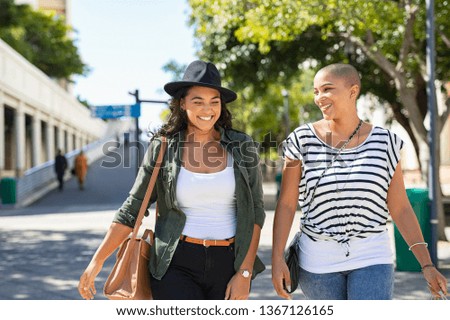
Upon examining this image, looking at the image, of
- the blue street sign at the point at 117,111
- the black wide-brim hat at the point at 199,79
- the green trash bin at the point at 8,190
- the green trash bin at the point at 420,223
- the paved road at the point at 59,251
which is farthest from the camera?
the green trash bin at the point at 8,190

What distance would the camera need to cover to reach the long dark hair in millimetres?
3305

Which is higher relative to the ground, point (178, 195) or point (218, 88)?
point (218, 88)

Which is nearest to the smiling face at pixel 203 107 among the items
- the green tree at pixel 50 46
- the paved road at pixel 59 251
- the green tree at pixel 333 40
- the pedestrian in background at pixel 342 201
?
the pedestrian in background at pixel 342 201

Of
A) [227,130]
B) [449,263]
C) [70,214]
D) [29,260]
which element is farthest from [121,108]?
[227,130]

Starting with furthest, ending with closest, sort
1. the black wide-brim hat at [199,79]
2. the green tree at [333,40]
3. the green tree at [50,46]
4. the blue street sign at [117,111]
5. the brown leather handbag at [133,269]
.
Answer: the green tree at [50,46] → the blue street sign at [117,111] → the green tree at [333,40] → the black wide-brim hat at [199,79] → the brown leather handbag at [133,269]

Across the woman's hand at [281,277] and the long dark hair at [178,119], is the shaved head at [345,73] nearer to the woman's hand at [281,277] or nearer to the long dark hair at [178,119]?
the long dark hair at [178,119]

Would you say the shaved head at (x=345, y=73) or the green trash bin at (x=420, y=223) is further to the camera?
the green trash bin at (x=420, y=223)

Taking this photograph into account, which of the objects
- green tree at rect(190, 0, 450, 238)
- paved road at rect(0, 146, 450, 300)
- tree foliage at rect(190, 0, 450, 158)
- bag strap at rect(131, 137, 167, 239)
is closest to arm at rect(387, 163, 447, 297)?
bag strap at rect(131, 137, 167, 239)

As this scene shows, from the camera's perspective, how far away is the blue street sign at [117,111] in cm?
1631

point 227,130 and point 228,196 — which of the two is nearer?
point 228,196

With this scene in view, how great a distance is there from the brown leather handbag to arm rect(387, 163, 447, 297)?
105 centimetres
